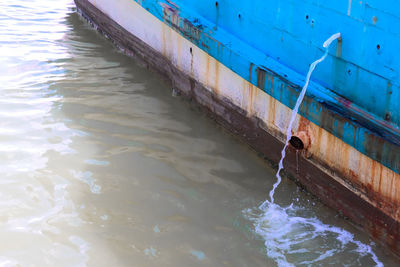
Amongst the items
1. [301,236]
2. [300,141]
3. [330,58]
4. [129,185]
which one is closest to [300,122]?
[300,141]

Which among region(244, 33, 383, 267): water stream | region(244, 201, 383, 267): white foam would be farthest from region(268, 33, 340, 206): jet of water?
region(244, 201, 383, 267): white foam

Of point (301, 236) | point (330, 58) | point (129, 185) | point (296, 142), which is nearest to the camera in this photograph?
point (330, 58)

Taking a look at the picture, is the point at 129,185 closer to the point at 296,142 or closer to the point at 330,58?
the point at 296,142

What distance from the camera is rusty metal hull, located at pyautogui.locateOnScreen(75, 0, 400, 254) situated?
3070 mm

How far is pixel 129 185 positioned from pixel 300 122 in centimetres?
141

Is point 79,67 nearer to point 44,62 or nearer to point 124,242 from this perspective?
point 44,62

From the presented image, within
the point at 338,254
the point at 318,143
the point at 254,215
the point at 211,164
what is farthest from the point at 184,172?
the point at 338,254

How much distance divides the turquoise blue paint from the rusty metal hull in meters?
0.01

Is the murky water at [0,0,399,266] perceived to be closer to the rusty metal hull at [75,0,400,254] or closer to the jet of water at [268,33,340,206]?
the jet of water at [268,33,340,206]

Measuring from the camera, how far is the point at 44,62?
6.24 m

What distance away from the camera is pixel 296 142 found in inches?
146

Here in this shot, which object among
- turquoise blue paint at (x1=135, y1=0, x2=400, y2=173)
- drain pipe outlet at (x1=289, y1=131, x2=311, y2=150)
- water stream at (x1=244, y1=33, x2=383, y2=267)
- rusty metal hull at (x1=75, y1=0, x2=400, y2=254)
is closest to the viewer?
turquoise blue paint at (x1=135, y1=0, x2=400, y2=173)

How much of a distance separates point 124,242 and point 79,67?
3394mm

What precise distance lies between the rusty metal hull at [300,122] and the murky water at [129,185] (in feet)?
0.58
